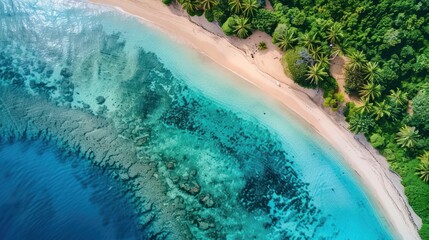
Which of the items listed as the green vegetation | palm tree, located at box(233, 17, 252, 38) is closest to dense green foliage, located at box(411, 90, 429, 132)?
the green vegetation

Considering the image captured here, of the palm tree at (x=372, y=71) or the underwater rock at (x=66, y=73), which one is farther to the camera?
the underwater rock at (x=66, y=73)

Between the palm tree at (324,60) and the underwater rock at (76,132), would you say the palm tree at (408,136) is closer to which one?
the palm tree at (324,60)

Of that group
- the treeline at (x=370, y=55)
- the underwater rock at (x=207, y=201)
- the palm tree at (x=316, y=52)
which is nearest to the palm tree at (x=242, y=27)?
the treeline at (x=370, y=55)

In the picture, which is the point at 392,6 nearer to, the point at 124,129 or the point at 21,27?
the point at 124,129

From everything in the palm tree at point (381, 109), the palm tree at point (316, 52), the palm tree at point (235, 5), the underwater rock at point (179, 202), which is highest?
the palm tree at point (235, 5)

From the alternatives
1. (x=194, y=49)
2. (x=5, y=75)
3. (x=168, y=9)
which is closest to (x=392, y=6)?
(x=194, y=49)

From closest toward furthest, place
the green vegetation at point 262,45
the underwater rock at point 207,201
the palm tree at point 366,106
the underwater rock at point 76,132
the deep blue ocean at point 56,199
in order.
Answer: the palm tree at point 366,106, the deep blue ocean at point 56,199, the green vegetation at point 262,45, the underwater rock at point 207,201, the underwater rock at point 76,132

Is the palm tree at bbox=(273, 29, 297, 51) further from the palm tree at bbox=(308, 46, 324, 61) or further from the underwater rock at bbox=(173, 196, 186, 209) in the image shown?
the underwater rock at bbox=(173, 196, 186, 209)
